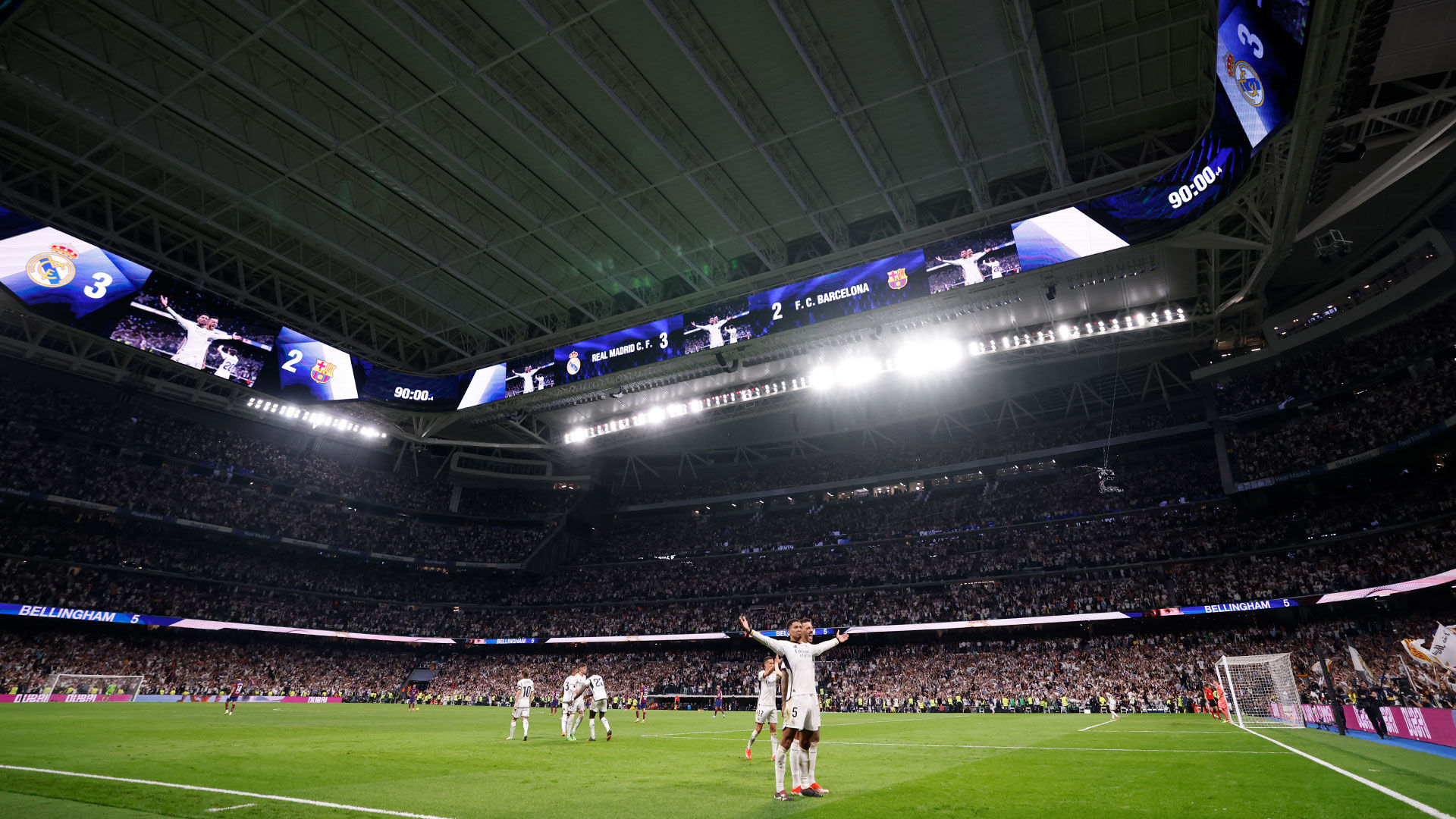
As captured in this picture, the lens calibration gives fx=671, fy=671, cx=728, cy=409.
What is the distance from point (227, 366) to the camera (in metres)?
29.7

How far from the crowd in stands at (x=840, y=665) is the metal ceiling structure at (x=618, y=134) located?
1501cm

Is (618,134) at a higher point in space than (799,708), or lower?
higher

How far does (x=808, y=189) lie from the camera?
25625 mm

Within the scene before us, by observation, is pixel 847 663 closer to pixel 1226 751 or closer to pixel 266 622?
pixel 1226 751

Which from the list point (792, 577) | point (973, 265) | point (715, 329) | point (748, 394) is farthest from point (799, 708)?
point (792, 577)

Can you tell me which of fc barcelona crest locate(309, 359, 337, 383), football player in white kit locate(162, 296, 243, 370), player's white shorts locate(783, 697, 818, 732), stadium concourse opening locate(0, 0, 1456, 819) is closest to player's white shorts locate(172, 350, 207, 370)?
football player in white kit locate(162, 296, 243, 370)

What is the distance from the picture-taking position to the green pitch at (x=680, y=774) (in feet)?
21.7

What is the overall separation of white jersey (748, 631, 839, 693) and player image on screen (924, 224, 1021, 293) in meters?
19.4

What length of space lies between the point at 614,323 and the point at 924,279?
52.9 feet

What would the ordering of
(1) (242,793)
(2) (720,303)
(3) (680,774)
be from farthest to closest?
(2) (720,303) < (3) (680,774) < (1) (242,793)

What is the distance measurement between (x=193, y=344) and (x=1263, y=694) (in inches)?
1754

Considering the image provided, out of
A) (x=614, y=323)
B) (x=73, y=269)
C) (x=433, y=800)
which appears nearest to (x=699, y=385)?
(x=614, y=323)

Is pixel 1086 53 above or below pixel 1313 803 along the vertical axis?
above

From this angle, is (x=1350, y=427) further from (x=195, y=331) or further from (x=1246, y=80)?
(x=195, y=331)
